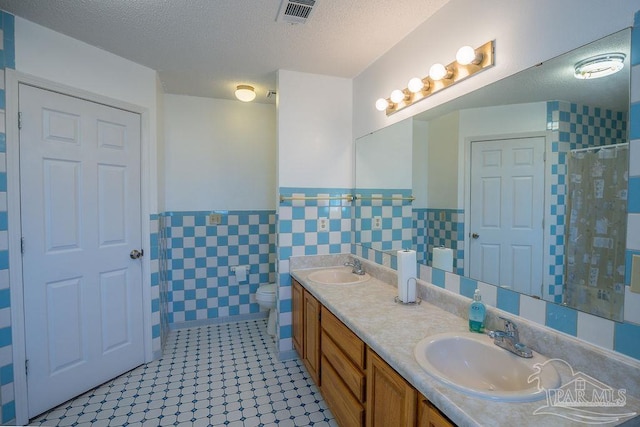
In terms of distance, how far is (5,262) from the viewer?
5.56 feet

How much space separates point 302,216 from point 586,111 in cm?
183

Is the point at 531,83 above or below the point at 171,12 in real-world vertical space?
below

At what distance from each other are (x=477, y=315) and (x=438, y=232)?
1.68ft

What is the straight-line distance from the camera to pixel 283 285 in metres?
2.49

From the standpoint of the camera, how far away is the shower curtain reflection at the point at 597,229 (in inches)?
36.6

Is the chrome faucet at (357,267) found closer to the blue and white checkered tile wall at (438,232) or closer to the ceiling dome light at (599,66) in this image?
the blue and white checkered tile wall at (438,232)

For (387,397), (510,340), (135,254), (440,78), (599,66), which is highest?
(440,78)

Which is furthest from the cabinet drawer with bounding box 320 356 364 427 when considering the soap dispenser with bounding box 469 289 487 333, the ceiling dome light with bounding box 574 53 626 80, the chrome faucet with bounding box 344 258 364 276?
the ceiling dome light with bounding box 574 53 626 80

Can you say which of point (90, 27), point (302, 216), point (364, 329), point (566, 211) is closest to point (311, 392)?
point (364, 329)

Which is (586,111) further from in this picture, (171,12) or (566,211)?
(171,12)

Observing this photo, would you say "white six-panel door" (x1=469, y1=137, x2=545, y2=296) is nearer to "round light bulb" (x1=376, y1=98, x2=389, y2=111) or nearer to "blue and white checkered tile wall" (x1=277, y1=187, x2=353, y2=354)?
"round light bulb" (x1=376, y1=98, x2=389, y2=111)

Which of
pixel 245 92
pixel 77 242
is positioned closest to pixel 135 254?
pixel 77 242

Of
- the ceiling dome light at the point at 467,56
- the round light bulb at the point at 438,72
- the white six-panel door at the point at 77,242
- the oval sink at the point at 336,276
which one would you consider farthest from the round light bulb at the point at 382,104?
the white six-panel door at the point at 77,242

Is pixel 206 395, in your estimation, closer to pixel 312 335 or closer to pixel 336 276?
pixel 312 335
